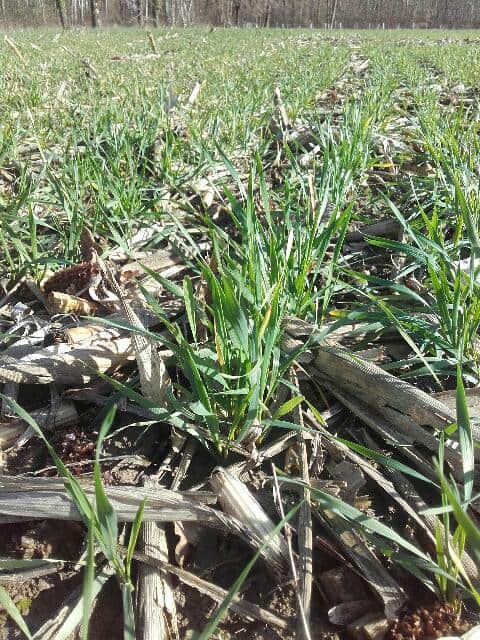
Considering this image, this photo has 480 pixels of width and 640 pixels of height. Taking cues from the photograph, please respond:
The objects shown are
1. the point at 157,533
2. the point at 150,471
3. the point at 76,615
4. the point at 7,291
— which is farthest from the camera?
the point at 7,291

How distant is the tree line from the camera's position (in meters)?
28.9

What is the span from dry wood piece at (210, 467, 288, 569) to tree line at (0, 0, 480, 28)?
32987 millimetres

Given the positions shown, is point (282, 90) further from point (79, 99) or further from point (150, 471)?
point (150, 471)

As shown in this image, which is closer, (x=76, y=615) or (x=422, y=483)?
(x=76, y=615)

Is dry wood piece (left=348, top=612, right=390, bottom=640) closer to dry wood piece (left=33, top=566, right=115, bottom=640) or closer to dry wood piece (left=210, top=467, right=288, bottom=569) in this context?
dry wood piece (left=210, top=467, right=288, bottom=569)

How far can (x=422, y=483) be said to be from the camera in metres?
0.94

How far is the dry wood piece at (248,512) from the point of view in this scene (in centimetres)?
80

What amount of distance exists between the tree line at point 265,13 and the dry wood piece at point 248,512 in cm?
3299

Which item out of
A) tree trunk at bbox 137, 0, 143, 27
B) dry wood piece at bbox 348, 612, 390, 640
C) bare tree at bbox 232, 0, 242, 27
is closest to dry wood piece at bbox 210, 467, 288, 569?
dry wood piece at bbox 348, 612, 390, 640

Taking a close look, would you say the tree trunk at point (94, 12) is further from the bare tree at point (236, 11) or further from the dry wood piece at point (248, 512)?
the dry wood piece at point (248, 512)

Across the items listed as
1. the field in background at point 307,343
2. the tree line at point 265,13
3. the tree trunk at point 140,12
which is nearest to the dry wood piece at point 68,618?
the field in background at point 307,343

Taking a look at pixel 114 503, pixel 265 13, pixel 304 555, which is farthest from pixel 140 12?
pixel 304 555

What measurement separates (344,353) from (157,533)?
0.53 metres

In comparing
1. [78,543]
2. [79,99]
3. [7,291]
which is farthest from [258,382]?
[79,99]
